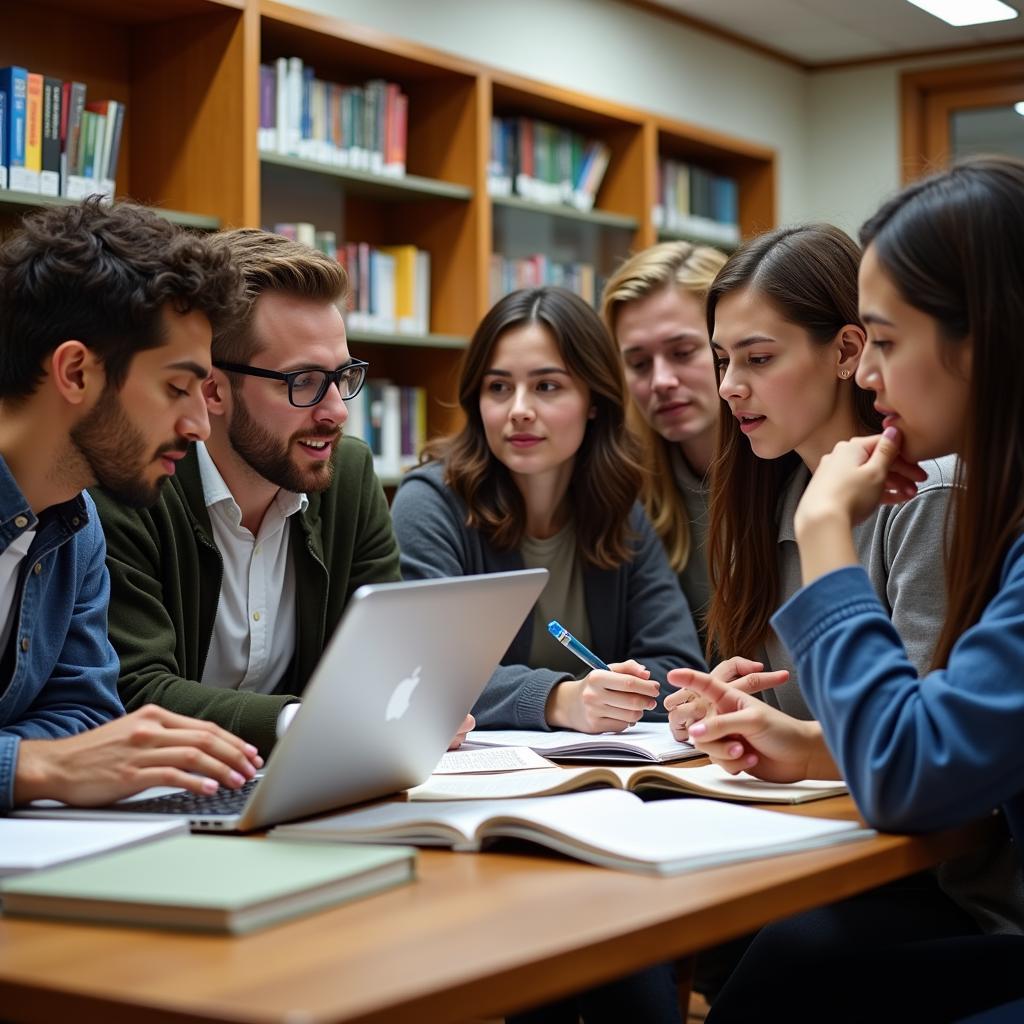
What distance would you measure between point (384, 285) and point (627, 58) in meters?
1.67

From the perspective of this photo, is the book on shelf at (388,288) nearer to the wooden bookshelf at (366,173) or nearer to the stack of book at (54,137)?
Answer: the wooden bookshelf at (366,173)

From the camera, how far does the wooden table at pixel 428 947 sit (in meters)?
0.84

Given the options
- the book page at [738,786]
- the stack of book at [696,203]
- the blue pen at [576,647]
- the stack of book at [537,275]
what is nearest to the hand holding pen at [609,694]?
the blue pen at [576,647]

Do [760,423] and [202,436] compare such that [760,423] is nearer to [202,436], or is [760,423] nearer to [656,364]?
[202,436]

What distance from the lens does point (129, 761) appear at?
1371 millimetres

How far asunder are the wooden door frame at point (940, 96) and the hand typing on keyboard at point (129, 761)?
210 inches

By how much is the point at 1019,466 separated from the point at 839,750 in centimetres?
33

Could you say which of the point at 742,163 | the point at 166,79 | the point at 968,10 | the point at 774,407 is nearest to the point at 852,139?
the point at 742,163

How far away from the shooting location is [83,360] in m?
1.61

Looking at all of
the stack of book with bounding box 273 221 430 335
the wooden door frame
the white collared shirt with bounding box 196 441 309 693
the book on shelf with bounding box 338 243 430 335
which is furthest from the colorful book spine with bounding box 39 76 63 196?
the wooden door frame

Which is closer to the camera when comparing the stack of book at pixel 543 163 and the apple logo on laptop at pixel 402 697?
the apple logo on laptop at pixel 402 697

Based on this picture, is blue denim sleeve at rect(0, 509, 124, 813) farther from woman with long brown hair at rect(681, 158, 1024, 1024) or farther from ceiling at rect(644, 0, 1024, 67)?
ceiling at rect(644, 0, 1024, 67)

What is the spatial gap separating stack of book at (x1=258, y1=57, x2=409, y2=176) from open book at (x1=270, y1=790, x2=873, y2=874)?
303cm

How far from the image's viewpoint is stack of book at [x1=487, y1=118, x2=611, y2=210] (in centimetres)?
492
